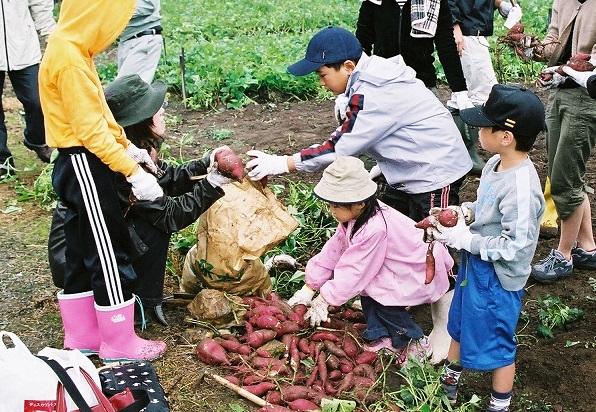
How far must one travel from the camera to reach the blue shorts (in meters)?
3.05

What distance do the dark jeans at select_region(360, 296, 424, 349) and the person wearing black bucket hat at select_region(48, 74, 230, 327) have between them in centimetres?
96

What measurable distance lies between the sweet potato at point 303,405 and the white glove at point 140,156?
132 cm

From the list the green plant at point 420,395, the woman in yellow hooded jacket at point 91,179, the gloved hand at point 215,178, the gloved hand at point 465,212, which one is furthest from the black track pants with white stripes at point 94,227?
the gloved hand at point 465,212

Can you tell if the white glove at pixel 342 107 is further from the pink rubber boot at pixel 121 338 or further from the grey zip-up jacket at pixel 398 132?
the pink rubber boot at pixel 121 338

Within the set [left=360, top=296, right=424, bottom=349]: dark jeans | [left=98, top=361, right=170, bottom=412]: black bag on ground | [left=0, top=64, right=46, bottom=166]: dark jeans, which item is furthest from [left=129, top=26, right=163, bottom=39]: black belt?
[left=98, top=361, right=170, bottom=412]: black bag on ground

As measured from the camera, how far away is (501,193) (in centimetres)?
300

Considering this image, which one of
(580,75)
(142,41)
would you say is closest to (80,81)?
(580,75)

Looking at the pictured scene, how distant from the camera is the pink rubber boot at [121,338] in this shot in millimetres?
3328

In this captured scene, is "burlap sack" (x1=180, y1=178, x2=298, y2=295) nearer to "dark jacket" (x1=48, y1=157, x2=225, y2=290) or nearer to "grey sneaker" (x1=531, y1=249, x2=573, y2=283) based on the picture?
"dark jacket" (x1=48, y1=157, x2=225, y2=290)

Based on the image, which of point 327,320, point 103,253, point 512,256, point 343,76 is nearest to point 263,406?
point 327,320

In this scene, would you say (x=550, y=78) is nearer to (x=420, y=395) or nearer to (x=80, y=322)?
(x=420, y=395)

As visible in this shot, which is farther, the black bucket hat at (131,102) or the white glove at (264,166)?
the white glove at (264,166)

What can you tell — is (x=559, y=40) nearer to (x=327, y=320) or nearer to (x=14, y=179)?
(x=327, y=320)

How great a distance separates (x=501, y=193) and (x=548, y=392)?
111 centimetres
